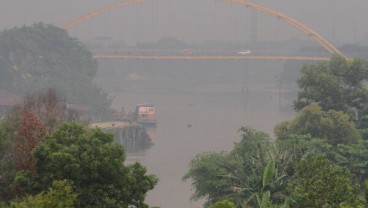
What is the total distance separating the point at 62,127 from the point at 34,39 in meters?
58.0

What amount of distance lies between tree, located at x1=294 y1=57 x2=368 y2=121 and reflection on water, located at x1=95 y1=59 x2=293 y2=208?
7880 millimetres

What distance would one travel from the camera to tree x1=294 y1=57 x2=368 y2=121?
3347 centimetres

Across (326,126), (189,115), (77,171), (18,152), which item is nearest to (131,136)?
(189,115)

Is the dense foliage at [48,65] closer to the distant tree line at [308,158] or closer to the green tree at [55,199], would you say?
the distant tree line at [308,158]

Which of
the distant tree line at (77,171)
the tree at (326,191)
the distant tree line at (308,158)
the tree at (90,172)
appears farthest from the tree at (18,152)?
the tree at (326,191)

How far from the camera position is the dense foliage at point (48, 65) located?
2665 inches

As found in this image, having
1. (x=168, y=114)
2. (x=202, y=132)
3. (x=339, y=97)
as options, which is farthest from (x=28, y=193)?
(x=168, y=114)

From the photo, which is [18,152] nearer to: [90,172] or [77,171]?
[77,171]

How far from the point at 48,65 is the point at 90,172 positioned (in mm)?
57318

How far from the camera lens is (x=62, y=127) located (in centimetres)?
1708

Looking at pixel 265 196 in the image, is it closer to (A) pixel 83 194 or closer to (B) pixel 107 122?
(A) pixel 83 194

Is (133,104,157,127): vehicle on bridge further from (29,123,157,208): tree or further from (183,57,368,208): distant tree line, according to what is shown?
(29,123,157,208): tree

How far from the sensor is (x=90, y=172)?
52.3ft

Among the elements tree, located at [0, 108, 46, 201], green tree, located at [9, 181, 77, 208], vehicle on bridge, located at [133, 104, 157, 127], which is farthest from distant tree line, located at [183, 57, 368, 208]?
vehicle on bridge, located at [133, 104, 157, 127]
